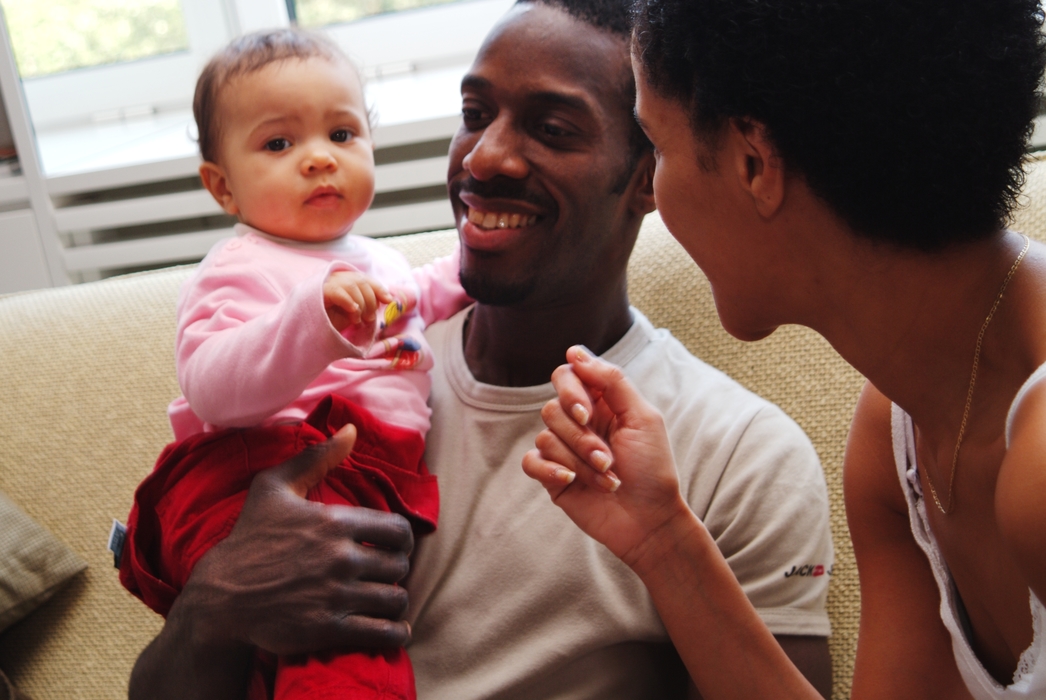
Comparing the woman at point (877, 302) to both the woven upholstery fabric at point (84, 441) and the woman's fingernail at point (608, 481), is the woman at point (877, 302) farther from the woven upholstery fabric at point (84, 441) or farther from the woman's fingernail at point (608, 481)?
the woven upholstery fabric at point (84, 441)

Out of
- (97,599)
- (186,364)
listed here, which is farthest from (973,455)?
(97,599)

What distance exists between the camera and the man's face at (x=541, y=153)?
1339 millimetres

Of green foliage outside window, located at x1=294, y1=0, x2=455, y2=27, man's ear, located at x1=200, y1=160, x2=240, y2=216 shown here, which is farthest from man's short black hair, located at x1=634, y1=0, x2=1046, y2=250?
green foliage outside window, located at x1=294, y1=0, x2=455, y2=27

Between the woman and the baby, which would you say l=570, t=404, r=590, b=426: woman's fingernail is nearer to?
the woman

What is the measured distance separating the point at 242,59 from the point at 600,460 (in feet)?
2.55

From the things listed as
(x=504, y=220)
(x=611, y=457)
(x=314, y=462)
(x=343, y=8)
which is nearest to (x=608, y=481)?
(x=611, y=457)

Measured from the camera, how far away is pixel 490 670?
3.99ft

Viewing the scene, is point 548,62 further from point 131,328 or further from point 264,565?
point 131,328

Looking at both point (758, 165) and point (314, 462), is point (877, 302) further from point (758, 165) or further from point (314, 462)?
point (314, 462)

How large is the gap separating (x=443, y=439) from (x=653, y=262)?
528 millimetres

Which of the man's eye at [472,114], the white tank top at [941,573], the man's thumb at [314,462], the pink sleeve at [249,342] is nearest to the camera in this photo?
the white tank top at [941,573]

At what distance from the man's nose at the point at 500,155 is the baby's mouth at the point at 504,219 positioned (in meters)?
0.05

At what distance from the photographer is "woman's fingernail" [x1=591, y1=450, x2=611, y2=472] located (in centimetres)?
96

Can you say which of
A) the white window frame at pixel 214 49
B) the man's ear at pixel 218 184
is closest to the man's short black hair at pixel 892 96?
the man's ear at pixel 218 184
